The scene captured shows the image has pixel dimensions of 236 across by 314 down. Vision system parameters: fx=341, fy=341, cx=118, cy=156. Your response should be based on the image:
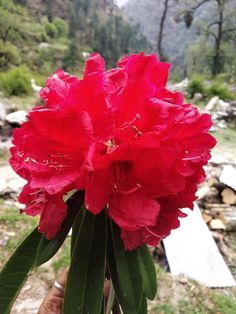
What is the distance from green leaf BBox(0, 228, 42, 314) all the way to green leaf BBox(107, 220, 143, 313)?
197 millimetres

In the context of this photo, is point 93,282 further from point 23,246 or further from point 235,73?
point 235,73

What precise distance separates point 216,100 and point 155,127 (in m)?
10.4

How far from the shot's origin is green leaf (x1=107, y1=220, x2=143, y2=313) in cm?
77

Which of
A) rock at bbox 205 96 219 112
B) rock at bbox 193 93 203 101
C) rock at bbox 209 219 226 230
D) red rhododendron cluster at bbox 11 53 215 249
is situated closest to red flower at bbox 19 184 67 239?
red rhododendron cluster at bbox 11 53 215 249

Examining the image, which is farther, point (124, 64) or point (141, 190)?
point (124, 64)

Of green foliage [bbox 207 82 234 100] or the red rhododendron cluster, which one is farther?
green foliage [bbox 207 82 234 100]

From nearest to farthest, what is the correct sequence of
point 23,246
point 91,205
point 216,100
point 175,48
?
point 91,205, point 23,246, point 216,100, point 175,48

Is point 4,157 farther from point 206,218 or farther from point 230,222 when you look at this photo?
point 230,222

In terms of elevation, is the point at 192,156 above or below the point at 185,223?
above

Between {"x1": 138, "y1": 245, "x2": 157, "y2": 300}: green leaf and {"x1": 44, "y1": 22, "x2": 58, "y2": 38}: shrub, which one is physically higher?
{"x1": 138, "y1": 245, "x2": 157, "y2": 300}: green leaf

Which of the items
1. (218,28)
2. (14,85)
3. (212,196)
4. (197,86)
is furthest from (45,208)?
(218,28)

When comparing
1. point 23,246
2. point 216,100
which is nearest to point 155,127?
point 23,246

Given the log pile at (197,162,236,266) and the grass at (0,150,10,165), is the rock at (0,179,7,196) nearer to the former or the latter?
the grass at (0,150,10,165)

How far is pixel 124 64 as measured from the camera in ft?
2.60
